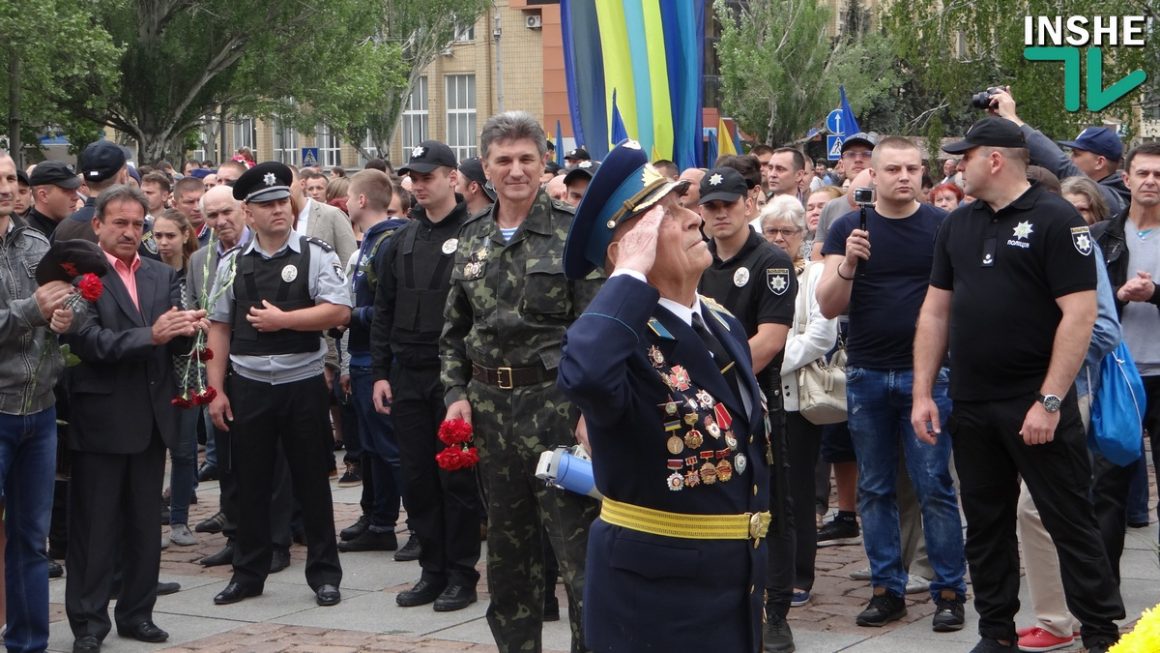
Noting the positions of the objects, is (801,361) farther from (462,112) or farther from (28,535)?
(462,112)

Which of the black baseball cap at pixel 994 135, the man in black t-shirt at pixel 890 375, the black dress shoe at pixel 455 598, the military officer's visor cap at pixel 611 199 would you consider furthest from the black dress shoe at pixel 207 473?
the military officer's visor cap at pixel 611 199

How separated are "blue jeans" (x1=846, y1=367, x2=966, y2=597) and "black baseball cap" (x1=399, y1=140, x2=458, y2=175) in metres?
2.36

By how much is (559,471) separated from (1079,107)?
2611 centimetres

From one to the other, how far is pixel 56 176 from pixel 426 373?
3098mm

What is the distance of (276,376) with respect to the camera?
8.16m

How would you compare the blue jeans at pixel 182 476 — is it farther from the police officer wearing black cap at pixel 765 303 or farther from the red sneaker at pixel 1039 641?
the red sneaker at pixel 1039 641

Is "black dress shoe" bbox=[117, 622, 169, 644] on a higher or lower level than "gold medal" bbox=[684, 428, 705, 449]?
lower

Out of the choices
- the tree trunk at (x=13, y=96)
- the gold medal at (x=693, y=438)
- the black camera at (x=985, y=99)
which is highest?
the tree trunk at (x=13, y=96)

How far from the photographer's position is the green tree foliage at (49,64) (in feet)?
108

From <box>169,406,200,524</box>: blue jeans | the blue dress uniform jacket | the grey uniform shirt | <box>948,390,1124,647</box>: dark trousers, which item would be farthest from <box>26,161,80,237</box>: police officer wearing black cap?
the blue dress uniform jacket

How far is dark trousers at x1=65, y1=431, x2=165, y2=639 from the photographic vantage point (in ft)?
24.4

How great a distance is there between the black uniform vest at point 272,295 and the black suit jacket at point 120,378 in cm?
58

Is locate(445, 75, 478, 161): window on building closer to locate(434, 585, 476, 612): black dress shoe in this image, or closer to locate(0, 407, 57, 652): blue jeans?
locate(434, 585, 476, 612): black dress shoe

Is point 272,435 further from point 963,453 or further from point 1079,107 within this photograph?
point 1079,107
